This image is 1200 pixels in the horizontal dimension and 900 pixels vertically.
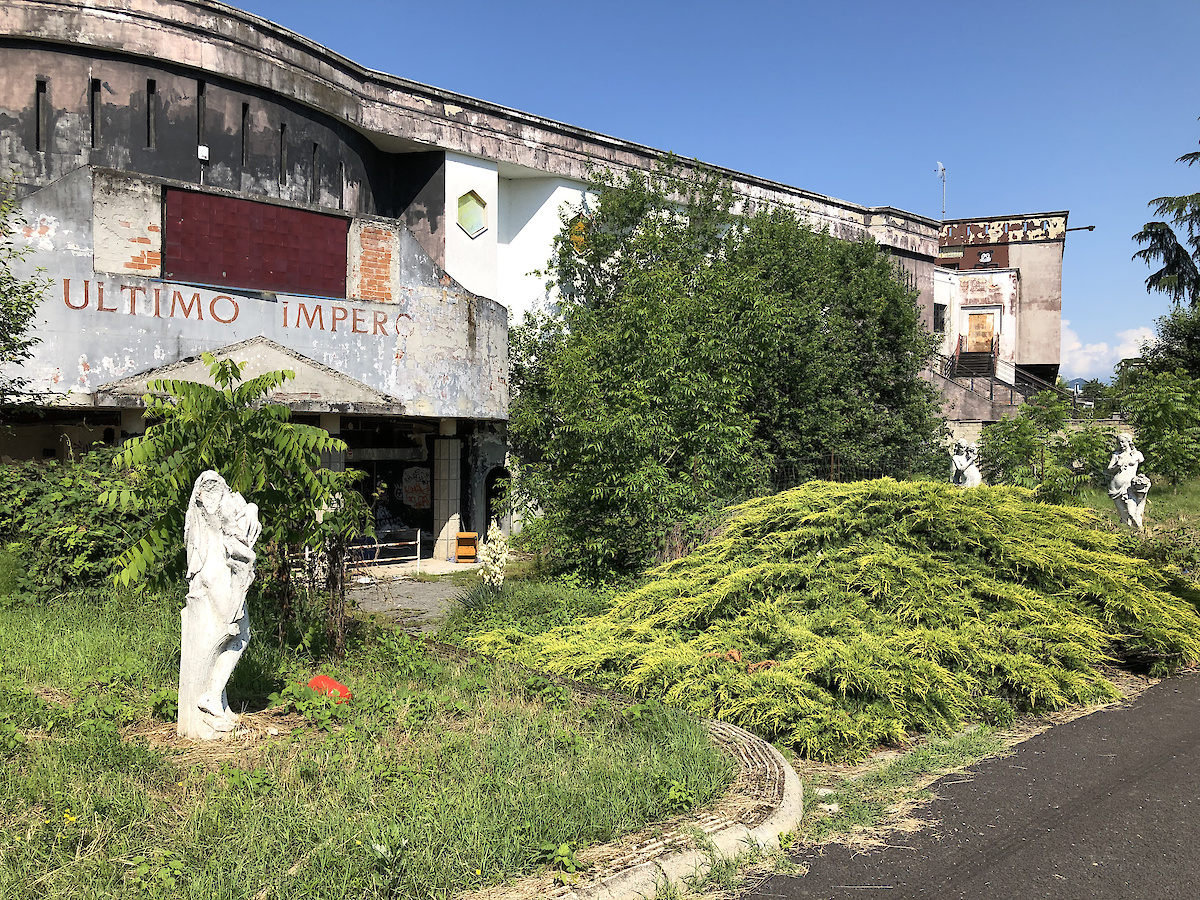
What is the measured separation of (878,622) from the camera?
26.1ft

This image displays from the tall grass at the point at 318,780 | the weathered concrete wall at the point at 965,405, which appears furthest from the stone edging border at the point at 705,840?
the weathered concrete wall at the point at 965,405

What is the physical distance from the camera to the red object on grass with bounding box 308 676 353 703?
702 cm

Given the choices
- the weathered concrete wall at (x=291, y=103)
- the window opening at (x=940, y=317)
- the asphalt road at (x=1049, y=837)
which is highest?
the weathered concrete wall at (x=291, y=103)

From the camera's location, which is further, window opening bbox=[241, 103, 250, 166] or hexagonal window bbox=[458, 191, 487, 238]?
hexagonal window bbox=[458, 191, 487, 238]

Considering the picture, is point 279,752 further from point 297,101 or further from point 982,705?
point 297,101

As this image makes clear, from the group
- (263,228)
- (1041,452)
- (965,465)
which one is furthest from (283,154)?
(1041,452)

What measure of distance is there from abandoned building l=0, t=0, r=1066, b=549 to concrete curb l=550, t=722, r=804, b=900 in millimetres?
10545

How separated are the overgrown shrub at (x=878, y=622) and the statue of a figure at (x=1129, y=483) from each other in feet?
22.6

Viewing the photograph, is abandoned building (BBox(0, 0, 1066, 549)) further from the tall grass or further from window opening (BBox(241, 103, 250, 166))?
the tall grass

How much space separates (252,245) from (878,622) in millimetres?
11488

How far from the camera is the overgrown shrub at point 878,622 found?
7.07m

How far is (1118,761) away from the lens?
6660 mm

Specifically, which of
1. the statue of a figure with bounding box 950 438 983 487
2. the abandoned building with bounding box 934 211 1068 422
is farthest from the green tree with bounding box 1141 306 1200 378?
the statue of a figure with bounding box 950 438 983 487

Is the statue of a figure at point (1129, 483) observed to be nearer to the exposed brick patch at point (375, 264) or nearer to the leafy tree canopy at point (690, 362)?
the leafy tree canopy at point (690, 362)
